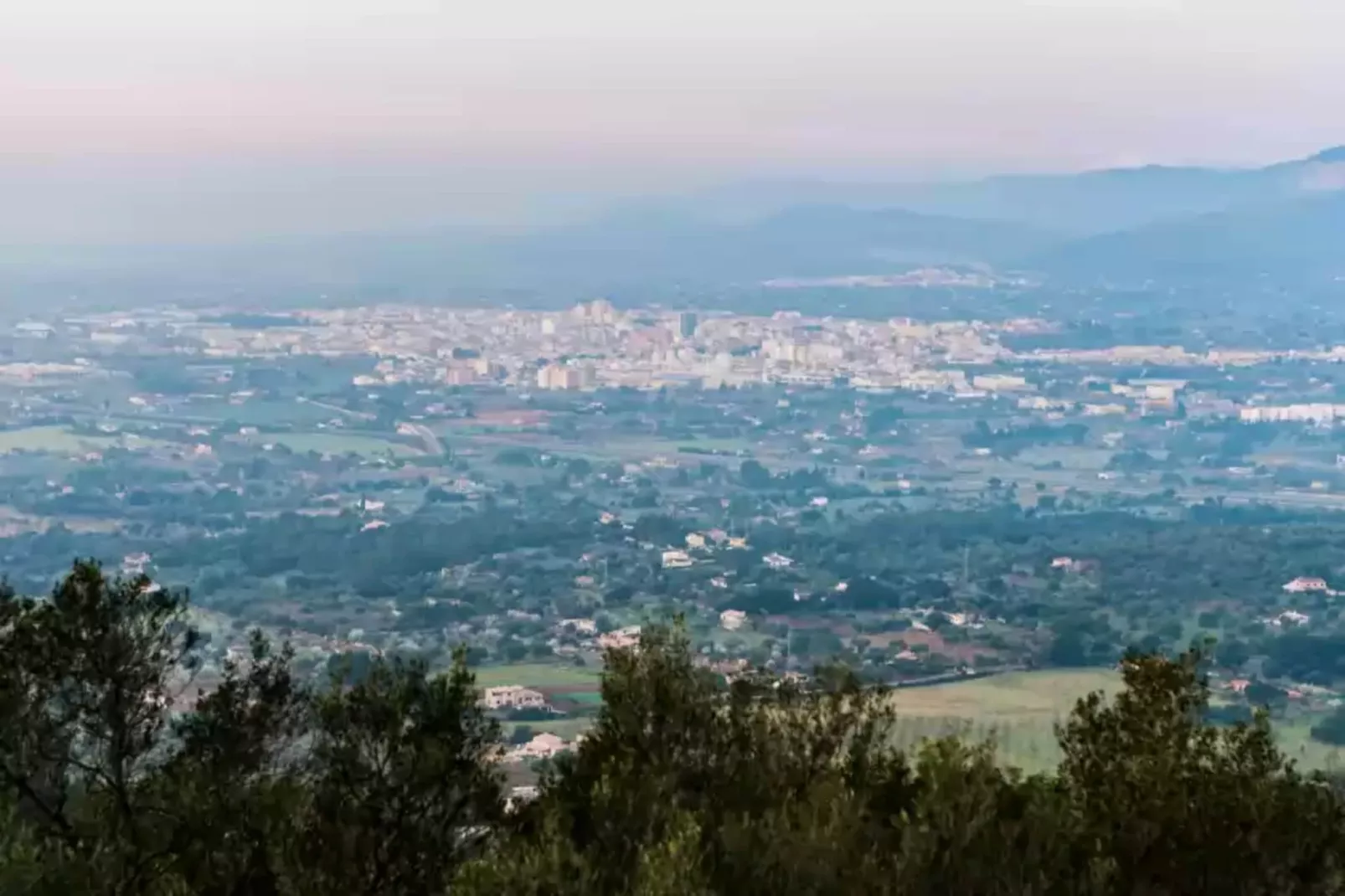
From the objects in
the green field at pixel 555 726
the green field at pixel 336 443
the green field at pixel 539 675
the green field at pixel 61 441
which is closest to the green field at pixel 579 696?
the green field at pixel 539 675

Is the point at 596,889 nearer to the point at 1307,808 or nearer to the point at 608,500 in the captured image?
the point at 1307,808

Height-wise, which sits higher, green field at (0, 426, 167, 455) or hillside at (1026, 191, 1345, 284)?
hillside at (1026, 191, 1345, 284)

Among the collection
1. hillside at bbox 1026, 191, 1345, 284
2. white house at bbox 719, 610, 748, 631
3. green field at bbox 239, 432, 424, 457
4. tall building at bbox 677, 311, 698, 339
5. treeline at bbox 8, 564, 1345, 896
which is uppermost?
hillside at bbox 1026, 191, 1345, 284

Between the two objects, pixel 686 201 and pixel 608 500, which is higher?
pixel 686 201

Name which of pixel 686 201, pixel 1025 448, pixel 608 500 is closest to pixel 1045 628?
pixel 608 500

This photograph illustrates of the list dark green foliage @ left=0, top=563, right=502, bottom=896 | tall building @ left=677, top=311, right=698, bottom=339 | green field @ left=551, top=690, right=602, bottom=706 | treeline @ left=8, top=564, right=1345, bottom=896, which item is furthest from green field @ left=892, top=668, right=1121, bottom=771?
tall building @ left=677, top=311, right=698, bottom=339

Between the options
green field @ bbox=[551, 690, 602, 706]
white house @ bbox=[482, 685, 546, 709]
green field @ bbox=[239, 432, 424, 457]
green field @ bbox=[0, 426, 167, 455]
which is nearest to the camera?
green field @ bbox=[551, 690, 602, 706]

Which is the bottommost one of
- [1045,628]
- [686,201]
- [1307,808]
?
[1045,628]

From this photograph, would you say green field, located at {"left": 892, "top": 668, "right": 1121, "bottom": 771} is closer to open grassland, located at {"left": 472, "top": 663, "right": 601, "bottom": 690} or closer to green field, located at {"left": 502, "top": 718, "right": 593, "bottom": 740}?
green field, located at {"left": 502, "top": 718, "right": 593, "bottom": 740}
